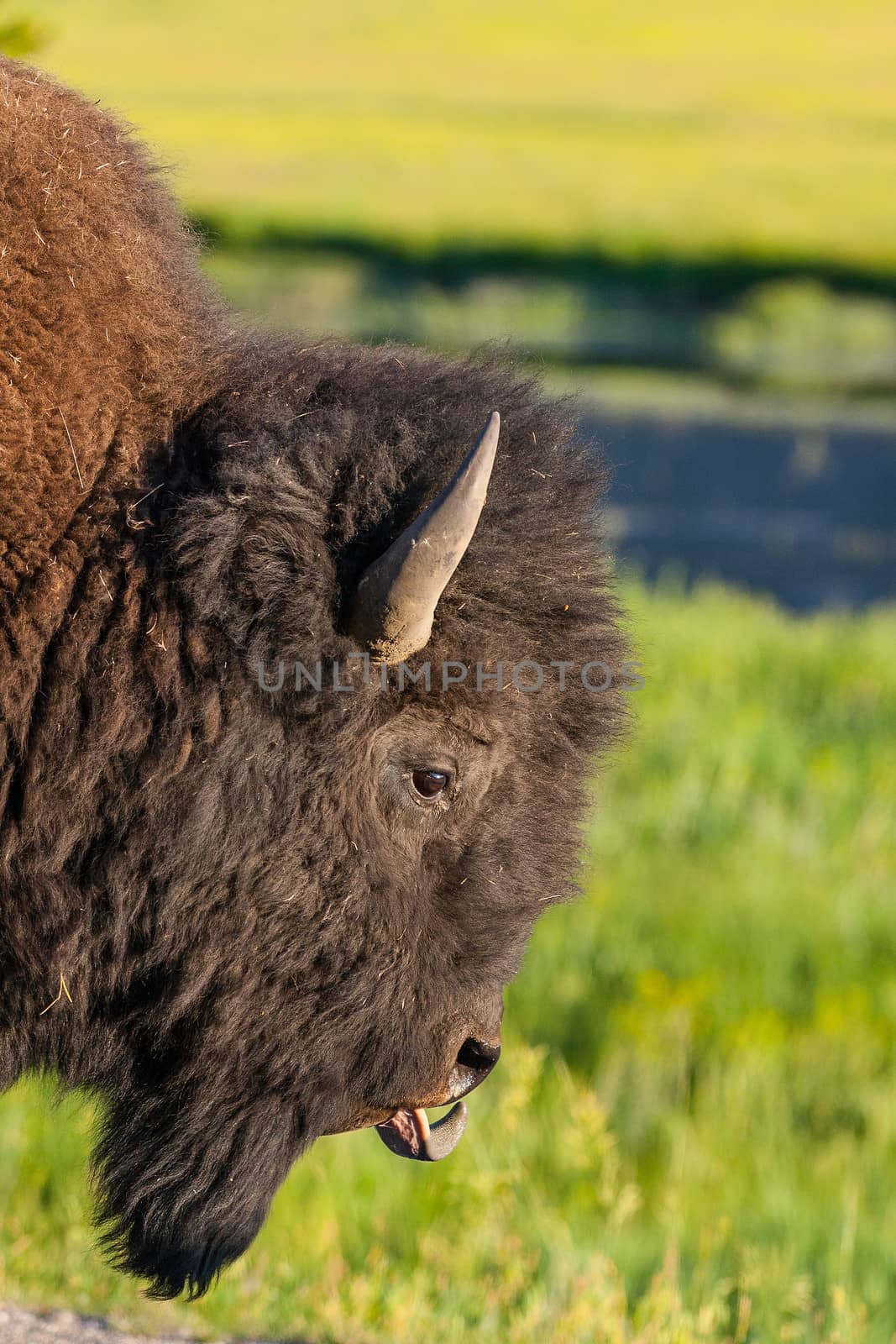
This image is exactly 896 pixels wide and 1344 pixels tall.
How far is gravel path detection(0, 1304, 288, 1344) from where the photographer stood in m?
3.84

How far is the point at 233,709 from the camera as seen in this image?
3074 mm

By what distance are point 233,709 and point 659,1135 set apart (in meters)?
4.02

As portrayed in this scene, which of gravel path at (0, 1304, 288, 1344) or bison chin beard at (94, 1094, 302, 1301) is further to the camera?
gravel path at (0, 1304, 288, 1344)

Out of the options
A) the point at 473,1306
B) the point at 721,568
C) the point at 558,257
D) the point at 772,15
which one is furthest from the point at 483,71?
the point at 473,1306

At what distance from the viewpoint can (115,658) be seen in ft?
10.0

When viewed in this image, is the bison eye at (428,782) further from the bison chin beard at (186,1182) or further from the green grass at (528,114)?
the green grass at (528,114)

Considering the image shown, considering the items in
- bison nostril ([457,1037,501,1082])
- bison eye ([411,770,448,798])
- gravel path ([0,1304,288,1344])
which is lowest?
gravel path ([0,1304,288,1344])

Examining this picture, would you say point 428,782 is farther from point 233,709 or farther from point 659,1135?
point 659,1135

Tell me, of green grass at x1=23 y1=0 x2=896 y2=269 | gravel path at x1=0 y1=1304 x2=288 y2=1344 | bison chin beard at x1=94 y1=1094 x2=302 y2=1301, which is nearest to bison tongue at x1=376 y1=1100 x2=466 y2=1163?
bison chin beard at x1=94 y1=1094 x2=302 y2=1301

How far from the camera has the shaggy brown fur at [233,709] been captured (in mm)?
3049

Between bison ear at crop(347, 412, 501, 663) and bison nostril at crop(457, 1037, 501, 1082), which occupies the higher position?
bison ear at crop(347, 412, 501, 663)

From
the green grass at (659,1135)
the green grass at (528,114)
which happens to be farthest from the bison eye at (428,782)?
the green grass at (528,114)

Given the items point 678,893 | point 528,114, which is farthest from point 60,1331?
point 528,114

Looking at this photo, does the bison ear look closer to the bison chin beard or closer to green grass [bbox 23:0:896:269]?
the bison chin beard
